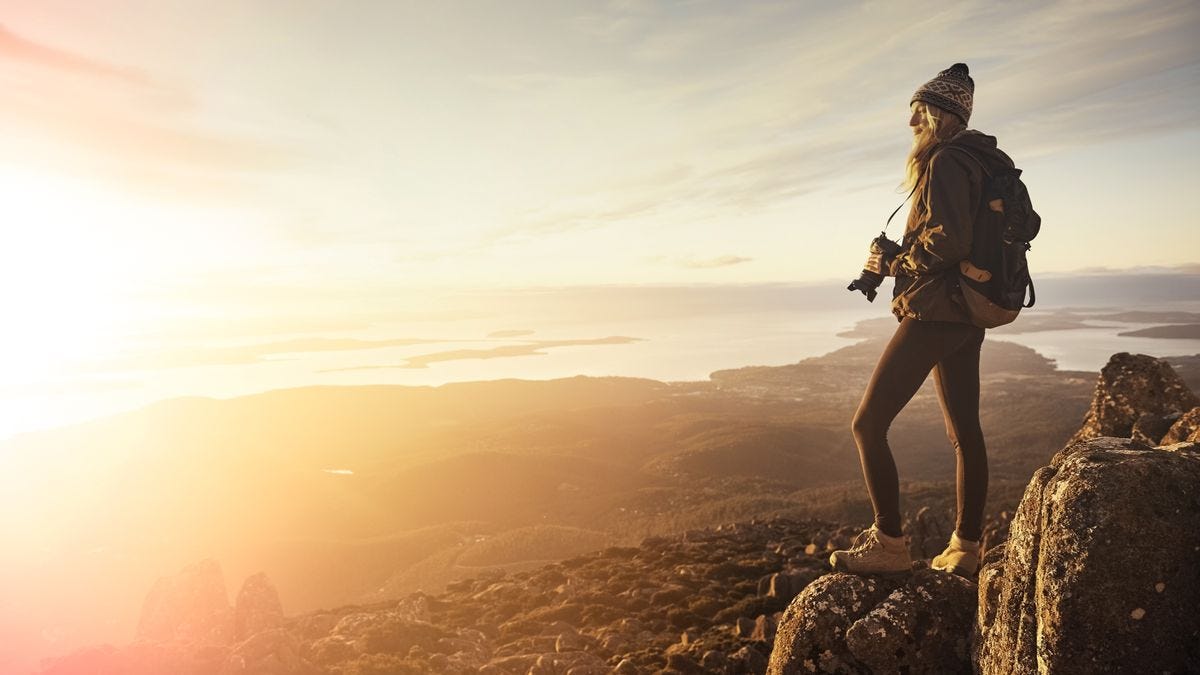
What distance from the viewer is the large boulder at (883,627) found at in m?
5.40

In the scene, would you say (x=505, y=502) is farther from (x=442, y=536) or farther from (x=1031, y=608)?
(x=1031, y=608)

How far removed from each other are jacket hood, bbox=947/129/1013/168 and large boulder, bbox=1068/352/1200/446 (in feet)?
31.3

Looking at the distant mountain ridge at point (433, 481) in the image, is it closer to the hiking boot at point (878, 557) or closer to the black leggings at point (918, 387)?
the hiking boot at point (878, 557)

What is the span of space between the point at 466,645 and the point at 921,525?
14357 millimetres

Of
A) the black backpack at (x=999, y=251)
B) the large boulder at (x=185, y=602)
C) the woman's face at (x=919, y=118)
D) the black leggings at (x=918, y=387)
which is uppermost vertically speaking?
the woman's face at (x=919, y=118)

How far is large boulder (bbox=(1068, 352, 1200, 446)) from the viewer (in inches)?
475

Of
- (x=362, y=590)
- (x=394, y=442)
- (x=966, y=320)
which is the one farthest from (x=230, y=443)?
(x=966, y=320)

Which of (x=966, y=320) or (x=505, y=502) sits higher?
(x=966, y=320)

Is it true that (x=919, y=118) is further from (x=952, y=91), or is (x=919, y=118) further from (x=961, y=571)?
(x=961, y=571)

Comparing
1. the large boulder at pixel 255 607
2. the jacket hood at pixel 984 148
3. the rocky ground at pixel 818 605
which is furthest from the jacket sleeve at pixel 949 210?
the large boulder at pixel 255 607

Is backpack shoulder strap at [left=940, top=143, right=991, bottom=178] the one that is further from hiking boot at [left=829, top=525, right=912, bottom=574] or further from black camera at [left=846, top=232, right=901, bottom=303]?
hiking boot at [left=829, top=525, right=912, bottom=574]

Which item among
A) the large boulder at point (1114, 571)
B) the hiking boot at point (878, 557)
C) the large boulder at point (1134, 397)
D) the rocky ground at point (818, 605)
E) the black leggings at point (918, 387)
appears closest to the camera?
the large boulder at point (1114, 571)

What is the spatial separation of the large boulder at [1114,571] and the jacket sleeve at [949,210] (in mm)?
1712

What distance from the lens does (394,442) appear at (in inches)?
5935
